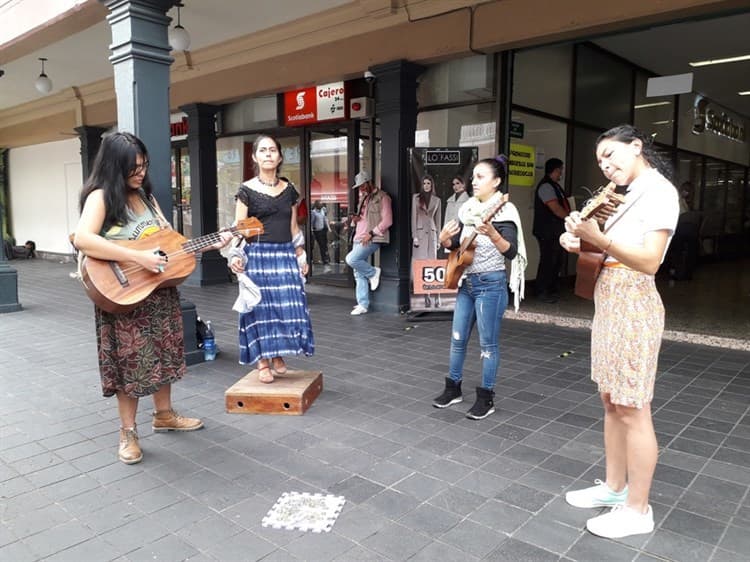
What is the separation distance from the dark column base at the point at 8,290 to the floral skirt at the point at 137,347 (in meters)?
5.47

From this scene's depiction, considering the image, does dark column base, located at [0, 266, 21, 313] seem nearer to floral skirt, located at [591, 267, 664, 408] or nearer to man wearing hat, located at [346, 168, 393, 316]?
man wearing hat, located at [346, 168, 393, 316]

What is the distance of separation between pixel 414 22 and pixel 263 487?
18.7 feet

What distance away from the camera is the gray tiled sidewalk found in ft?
7.44

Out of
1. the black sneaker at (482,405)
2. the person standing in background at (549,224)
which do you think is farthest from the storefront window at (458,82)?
the black sneaker at (482,405)

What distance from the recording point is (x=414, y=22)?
6637mm

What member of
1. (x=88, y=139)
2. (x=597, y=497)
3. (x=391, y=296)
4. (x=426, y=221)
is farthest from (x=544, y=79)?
(x=88, y=139)

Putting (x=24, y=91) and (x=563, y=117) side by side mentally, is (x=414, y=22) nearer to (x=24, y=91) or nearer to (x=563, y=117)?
(x=563, y=117)

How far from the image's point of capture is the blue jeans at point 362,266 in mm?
6969

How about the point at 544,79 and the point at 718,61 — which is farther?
the point at 718,61

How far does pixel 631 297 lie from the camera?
7.13ft

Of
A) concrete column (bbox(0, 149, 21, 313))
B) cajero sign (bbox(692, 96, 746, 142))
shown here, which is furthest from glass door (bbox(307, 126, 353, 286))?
cajero sign (bbox(692, 96, 746, 142))

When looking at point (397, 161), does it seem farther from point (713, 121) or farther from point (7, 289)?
point (713, 121)

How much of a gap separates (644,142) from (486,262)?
139 cm

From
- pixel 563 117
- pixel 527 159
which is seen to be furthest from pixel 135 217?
pixel 563 117
